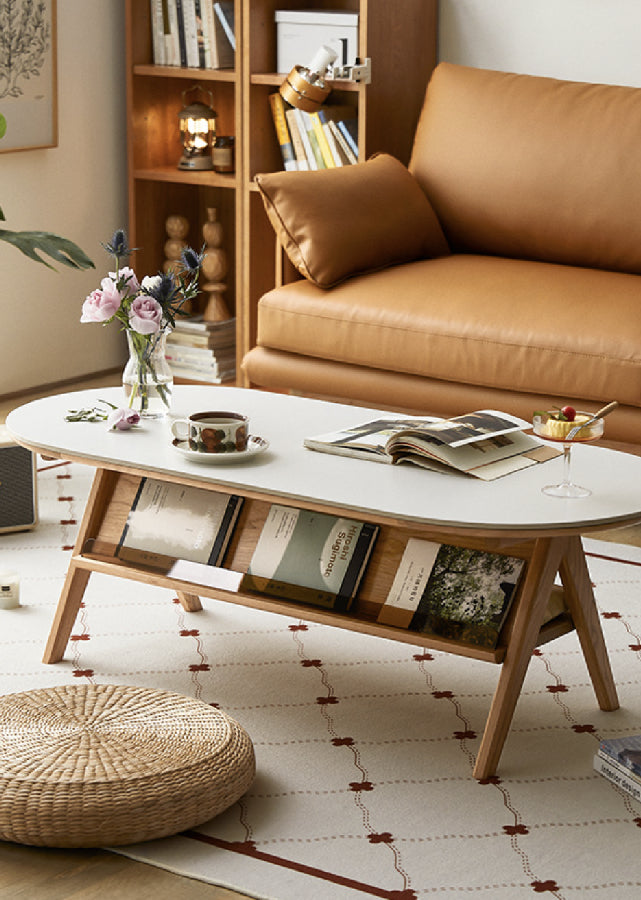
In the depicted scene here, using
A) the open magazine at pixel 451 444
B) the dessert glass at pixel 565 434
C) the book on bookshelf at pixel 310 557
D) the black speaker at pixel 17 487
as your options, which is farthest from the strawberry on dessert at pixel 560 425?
the black speaker at pixel 17 487

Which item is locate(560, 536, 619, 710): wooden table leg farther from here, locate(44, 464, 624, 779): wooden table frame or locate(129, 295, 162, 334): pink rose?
locate(129, 295, 162, 334): pink rose

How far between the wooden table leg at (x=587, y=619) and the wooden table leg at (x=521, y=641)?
110 mm

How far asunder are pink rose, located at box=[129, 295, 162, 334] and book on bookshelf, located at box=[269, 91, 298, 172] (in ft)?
6.52

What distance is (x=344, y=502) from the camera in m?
2.07

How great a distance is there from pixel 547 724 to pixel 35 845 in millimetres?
882

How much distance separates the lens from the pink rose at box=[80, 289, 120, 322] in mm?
2428

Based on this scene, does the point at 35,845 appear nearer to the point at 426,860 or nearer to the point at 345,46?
the point at 426,860

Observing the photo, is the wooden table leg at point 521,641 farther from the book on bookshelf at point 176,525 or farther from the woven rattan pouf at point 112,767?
the book on bookshelf at point 176,525

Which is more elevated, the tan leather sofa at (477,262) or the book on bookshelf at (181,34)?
the book on bookshelf at (181,34)

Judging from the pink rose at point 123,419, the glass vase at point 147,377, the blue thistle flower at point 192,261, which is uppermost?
the blue thistle flower at point 192,261

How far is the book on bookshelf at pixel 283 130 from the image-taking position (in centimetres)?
428

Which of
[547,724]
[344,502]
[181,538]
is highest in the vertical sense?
[344,502]

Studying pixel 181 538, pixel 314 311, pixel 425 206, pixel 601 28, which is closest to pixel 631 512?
pixel 181 538

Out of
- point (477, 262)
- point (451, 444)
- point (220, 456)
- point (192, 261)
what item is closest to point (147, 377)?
point (192, 261)
